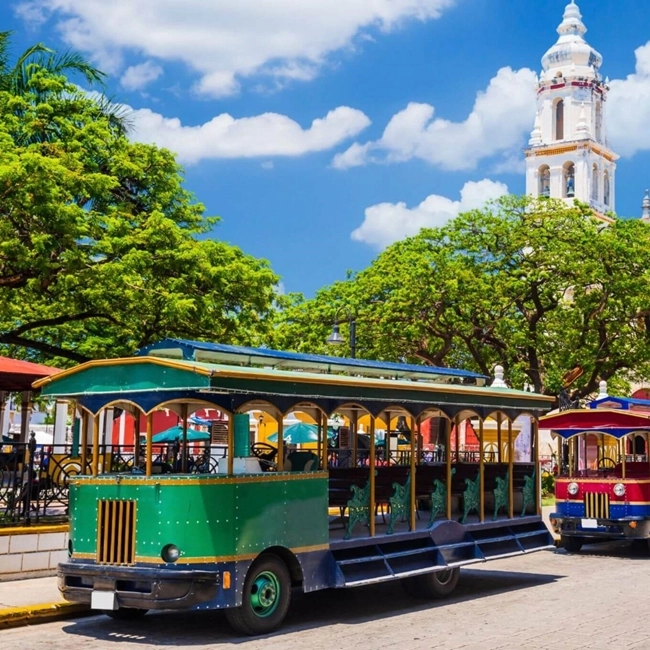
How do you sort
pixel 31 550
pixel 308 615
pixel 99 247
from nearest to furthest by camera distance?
1. pixel 308 615
2. pixel 31 550
3. pixel 99 247

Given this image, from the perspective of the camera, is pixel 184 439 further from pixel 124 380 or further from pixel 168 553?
pixel 168 553

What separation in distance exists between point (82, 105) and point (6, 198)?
5.88 m

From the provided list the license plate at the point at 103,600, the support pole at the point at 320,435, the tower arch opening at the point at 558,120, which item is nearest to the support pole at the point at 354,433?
the support pole at the point at 320,435

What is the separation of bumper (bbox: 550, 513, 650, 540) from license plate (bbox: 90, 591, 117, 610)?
1109 cm

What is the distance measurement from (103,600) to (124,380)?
224 centimetres

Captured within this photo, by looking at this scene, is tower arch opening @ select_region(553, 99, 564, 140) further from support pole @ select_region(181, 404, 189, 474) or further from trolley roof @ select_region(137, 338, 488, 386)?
support pole @ select_region(181, 404, 189, 474)

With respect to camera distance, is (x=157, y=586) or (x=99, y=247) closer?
(x=157, y=586)

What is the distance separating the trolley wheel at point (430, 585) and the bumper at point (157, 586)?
3849 mm

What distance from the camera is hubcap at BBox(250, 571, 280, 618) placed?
10.5 metres

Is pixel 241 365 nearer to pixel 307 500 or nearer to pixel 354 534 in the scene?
pixel 307 500

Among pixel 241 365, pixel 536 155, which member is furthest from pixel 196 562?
pixel 536 155

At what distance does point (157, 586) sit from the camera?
390 inches

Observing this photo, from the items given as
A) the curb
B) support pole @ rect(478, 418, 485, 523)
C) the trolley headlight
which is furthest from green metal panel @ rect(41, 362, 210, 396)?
support pole @ rect(478, 418, 485, 523)

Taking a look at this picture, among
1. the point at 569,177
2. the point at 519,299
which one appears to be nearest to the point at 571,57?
the point at 569,177
